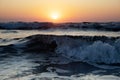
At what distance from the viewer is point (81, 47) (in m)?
13.8

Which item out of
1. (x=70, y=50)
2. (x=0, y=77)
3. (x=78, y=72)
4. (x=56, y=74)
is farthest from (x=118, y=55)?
(x=0, y=77)

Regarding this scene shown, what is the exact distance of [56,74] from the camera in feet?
29.2

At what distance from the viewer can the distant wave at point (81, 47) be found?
1215 centimetres

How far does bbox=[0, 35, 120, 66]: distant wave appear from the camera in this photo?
12.1 metres

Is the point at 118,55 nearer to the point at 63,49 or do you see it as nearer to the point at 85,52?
the point at 85,52

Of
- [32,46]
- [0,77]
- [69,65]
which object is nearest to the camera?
[0,77]

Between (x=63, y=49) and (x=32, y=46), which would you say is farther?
(x=32, y=46)

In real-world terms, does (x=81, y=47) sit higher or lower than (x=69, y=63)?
higher

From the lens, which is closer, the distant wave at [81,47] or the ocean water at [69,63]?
the ocean water at [69,63]

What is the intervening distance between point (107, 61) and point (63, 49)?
12.3ft

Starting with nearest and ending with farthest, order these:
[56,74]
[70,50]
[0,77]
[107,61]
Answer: [0,77]
[56,74]
[107,61]
[70,50]

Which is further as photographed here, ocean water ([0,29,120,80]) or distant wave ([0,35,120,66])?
distant wave ([0,35,120,66])

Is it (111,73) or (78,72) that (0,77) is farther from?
(111,73)

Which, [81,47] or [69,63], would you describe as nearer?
[69,63]
